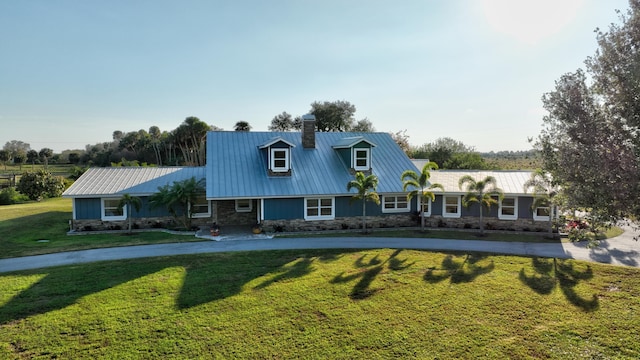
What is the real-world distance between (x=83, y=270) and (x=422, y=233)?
623 inches

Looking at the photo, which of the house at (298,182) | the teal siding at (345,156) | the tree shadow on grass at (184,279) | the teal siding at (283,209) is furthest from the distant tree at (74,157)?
the tree shadow on grass at (184,279)

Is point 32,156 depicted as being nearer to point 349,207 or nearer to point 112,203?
point 112,203

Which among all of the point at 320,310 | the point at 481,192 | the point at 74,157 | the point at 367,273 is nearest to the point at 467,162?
the point at 481,192

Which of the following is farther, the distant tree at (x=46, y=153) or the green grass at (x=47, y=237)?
the distant tree at (x=46, y=153)

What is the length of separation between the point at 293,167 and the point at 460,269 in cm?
1206

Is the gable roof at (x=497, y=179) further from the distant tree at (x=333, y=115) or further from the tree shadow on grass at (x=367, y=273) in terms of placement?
the distant tree at (x=333, y=115)

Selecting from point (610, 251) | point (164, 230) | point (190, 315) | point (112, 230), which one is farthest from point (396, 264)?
point (112, 230)

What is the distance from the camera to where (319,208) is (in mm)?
20516

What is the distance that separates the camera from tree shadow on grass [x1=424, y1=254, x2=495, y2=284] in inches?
480

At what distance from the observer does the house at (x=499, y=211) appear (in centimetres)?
2012

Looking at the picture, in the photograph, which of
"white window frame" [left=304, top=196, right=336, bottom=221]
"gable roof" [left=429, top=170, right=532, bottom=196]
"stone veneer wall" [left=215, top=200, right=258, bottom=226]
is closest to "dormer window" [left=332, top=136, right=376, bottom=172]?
"white window frame" [left=304, top=196, right=336, bottom=221]

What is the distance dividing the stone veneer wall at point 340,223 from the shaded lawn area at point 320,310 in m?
5.77

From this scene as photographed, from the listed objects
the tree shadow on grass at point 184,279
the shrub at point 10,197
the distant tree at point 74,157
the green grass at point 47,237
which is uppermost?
the distant tree at point 74,157

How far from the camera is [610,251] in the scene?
16.0 m
